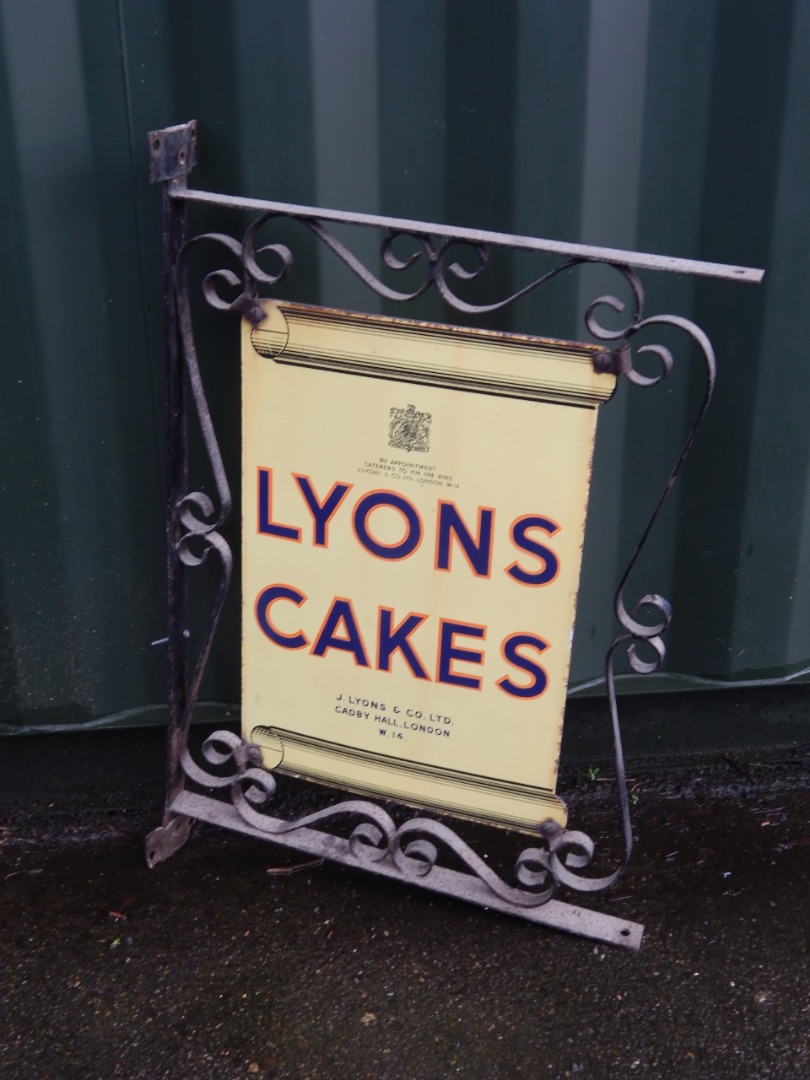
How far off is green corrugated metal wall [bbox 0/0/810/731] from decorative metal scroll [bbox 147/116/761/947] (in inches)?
4.6

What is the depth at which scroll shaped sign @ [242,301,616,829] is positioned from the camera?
211 centimetres

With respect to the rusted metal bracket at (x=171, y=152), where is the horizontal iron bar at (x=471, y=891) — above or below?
below

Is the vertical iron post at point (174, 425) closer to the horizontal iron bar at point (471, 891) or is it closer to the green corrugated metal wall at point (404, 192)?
the green corrugated metal wall at point (404, 192)

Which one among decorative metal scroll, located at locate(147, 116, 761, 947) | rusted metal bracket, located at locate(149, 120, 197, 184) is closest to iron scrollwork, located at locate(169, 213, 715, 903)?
decorative metal scroll, located at locate(147, 116, 761, 947)

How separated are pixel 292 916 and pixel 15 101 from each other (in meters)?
1.89

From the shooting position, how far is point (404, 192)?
92.2 inches

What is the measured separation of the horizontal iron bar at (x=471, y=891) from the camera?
8.05ft

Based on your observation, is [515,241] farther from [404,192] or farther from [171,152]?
[171,152]

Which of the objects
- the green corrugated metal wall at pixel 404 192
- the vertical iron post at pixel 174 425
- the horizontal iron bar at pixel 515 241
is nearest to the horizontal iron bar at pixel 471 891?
the vertical iron post at pixel 174 425

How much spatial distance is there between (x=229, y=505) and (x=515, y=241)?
845 millimetres

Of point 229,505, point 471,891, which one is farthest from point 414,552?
point 471,891

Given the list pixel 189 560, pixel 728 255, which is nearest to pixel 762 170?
pixel 728 255

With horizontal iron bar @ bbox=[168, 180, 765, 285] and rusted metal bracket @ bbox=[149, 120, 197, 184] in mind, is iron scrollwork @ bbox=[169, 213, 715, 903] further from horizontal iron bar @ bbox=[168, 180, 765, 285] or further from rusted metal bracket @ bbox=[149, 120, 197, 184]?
rusted metal bracket @ bbox=[149, 120, 197, 184]

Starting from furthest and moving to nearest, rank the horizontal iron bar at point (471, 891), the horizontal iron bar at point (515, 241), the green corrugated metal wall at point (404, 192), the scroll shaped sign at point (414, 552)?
1. the horizontal iron bar at point (471, 891)
2. the green corrugated metal wall at point (404, 192)
3. the scroll shaped sign at point (414, 552)
4. the horizontal iron bar at point (515, 241)
